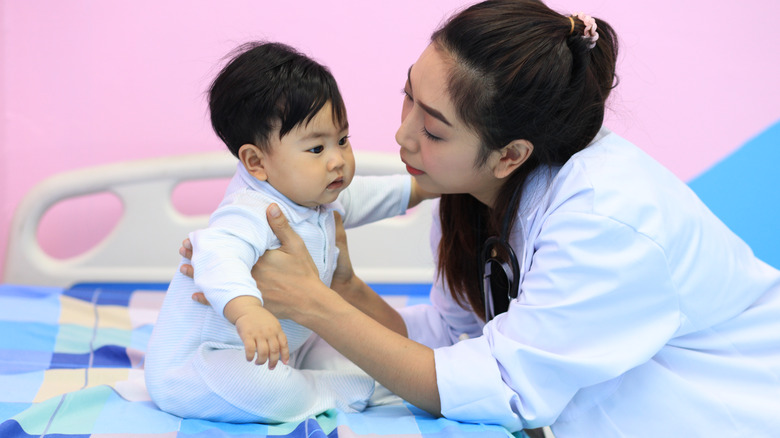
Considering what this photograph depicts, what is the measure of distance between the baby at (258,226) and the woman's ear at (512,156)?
0.86ft

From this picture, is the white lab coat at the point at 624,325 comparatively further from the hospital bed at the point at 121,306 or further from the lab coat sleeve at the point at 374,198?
the lab coat sleeve at the point at 374,198

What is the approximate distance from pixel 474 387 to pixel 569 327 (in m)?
0.17

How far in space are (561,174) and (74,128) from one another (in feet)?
Result: 5.84

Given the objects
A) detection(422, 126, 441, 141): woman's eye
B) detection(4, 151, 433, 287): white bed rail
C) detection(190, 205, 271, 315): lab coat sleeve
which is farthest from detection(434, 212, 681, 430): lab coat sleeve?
detection(4, 151, 433, 287): white bed rail

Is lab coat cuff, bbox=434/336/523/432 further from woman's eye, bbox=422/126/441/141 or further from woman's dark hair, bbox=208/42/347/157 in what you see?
woman's dark hair, bbox=208/42/347/157

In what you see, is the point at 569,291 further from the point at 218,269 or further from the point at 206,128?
the point at 206,128

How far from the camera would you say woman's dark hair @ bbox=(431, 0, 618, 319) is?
1.15m

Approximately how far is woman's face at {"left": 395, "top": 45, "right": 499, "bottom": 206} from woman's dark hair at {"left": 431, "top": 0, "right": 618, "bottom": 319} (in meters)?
0.02

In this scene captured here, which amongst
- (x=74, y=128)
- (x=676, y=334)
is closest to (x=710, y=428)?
(x=676, y=334)

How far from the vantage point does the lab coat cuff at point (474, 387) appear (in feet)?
3.69

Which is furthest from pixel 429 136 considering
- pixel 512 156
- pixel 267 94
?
pixel 267 94

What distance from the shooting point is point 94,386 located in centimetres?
131

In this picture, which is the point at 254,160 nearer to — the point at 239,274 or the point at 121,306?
the point at 239,274

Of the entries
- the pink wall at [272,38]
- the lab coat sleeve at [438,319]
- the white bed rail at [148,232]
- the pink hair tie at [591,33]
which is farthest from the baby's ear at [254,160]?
the pink wall at [272,38]
